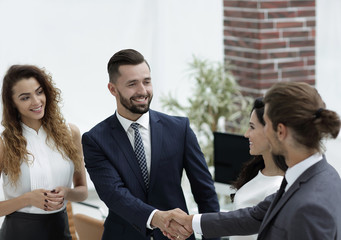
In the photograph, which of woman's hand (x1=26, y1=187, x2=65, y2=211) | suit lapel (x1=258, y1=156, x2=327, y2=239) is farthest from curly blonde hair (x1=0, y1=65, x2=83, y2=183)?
suit lapel (x1=258, y1=156, x2=327, y2=239)

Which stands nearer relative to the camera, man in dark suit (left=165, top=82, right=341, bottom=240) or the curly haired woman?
man in dark suit (left=165, top=82, right=341, bottom=240)

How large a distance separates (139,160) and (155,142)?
0.35 feet

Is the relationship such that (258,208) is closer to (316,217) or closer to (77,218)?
(316,217)

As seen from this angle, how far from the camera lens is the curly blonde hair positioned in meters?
2.88

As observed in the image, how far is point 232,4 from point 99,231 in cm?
335

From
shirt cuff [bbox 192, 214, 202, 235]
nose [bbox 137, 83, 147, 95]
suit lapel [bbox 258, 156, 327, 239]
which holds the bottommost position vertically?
shirt cuff [bbox 192, 214, 202, 235]

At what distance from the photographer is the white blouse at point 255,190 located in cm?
248

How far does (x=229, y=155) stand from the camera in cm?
407

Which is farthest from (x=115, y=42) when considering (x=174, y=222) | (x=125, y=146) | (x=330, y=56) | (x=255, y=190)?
(x=255, y=190)

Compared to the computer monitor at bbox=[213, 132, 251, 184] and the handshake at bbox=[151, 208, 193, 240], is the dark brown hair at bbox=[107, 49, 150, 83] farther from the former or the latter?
the computer monitor at bbox=[213, 132, 251, 184]

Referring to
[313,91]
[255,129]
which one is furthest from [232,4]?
[313,91]

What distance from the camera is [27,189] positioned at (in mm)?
2932

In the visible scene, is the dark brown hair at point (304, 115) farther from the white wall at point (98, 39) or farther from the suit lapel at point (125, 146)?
the white wall at point (98, 39)

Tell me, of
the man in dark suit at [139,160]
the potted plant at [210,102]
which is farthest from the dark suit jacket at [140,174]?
the potted plant at [210,102]
